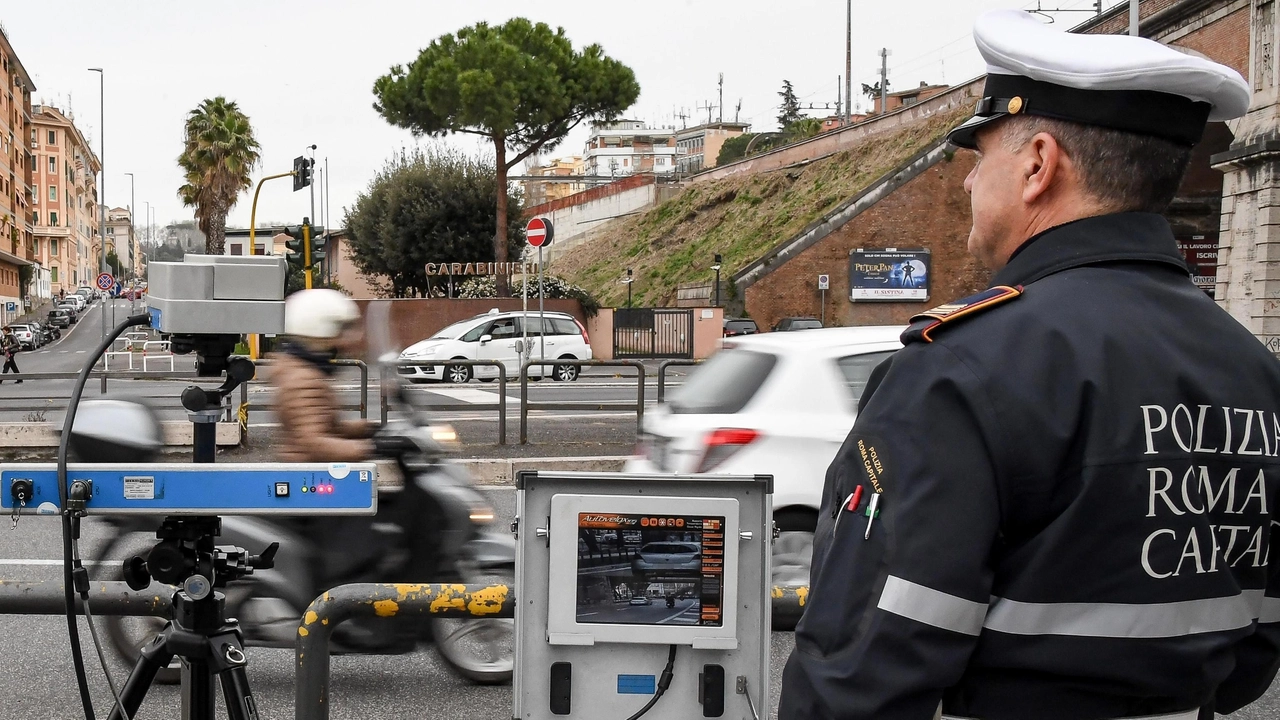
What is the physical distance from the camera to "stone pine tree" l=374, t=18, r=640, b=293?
129ft

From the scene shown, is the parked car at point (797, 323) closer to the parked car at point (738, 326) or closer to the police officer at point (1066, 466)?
the parked car at point (738, 326)

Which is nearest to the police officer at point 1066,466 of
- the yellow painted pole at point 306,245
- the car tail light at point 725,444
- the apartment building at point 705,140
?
the car tail light at point 725,444

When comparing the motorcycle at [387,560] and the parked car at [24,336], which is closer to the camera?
the motorcycle at [387,560]

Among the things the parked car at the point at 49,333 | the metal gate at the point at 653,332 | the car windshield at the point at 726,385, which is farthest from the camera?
the parked car at the point at 49,333

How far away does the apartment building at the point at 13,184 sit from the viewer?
6688cm

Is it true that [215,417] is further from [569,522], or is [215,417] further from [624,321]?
[624,321]

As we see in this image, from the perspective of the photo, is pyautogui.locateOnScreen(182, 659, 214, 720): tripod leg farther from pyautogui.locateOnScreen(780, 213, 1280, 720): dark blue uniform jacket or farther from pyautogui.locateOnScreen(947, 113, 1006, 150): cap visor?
pyautogui.locateOnScreen(947, 113, 1006, 150): cap visor


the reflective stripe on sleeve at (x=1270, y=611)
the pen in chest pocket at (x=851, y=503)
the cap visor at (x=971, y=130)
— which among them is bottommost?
the reflective stripe on sleeve at (x=1270, y=611)

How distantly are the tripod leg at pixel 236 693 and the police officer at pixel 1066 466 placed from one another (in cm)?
164

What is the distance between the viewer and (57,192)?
10038 centimetres

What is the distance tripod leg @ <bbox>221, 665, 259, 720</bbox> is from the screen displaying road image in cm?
83

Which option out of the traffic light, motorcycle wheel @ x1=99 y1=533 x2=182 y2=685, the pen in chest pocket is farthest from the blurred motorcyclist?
the traffic light

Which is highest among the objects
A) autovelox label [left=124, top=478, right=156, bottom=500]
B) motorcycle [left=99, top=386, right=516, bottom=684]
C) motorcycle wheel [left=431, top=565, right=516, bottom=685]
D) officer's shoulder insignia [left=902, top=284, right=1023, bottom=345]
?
officer's shoulder insignia [left=902, top=284, right=1023, bottom=345]

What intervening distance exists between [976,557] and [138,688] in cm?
221
